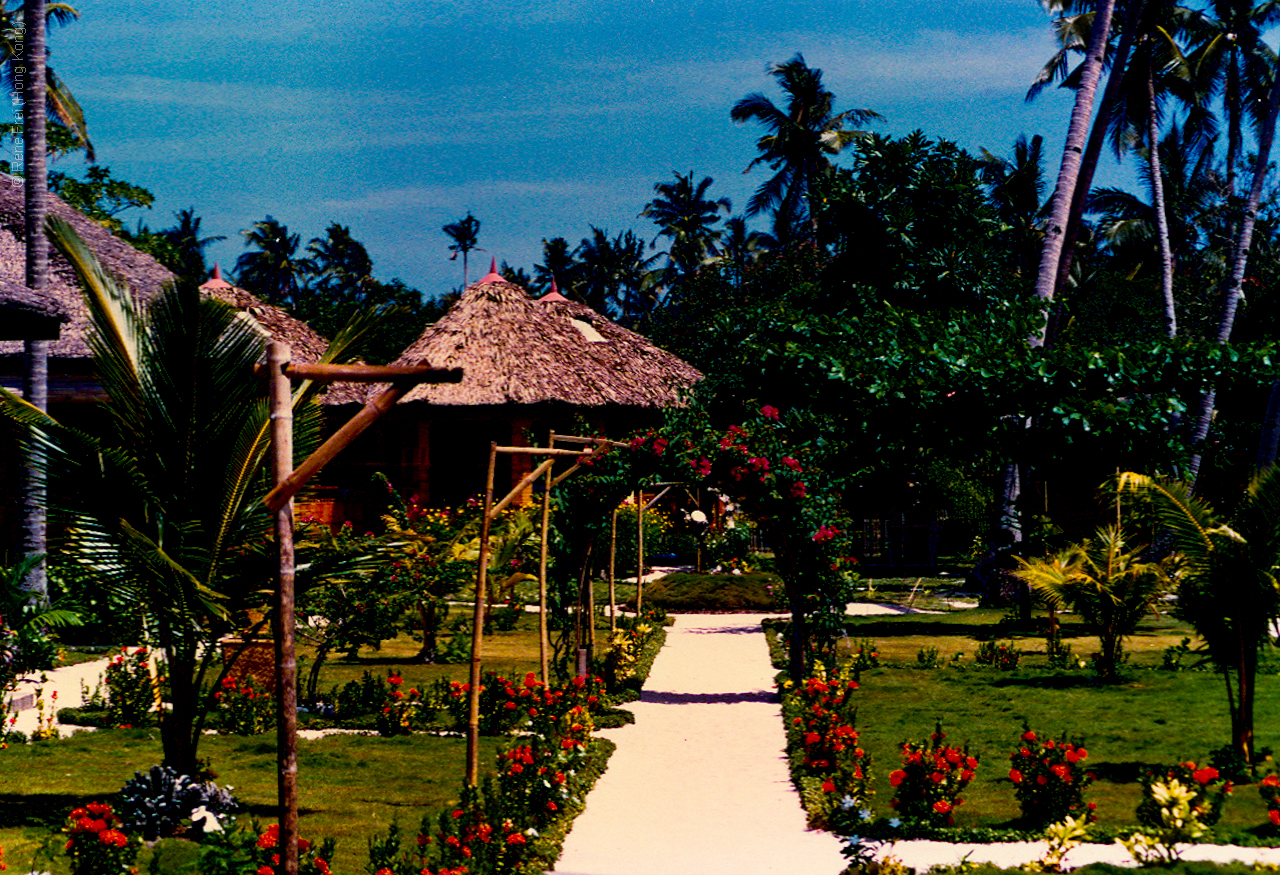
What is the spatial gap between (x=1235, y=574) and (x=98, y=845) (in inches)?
347

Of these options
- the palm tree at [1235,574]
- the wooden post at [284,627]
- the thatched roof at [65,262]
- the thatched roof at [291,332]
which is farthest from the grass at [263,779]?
the thatched roof at [291,332]

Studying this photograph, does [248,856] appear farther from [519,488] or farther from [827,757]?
[827,757]

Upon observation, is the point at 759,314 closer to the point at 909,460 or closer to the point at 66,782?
the point at 909,460

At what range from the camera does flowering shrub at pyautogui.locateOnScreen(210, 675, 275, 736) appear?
43.9 ft

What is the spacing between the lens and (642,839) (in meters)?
9.66

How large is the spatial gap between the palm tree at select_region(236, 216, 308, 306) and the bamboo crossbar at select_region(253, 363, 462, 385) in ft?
234

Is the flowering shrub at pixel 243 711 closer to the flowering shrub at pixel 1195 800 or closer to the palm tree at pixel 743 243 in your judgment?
the flowering shrub at pixel 1195 800

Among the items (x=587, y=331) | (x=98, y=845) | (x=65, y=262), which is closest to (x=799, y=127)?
(x=587, y=331)

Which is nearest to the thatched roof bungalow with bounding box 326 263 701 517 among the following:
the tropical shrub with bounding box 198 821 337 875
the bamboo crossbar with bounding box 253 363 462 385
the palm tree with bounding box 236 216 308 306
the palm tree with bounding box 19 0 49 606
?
the palm tree with bounding box 19 0 49 606

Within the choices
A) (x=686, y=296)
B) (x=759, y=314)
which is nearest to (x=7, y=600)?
(x=759, y=314)

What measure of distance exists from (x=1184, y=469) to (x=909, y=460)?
443cm

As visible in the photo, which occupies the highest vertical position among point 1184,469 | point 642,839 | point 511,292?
point 511,292

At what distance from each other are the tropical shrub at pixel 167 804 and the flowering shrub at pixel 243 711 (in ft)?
13.3

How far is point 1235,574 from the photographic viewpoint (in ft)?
36.9
